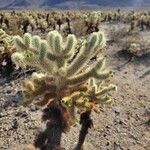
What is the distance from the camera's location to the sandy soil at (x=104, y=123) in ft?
25.4

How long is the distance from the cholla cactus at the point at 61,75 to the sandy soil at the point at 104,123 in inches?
41.0

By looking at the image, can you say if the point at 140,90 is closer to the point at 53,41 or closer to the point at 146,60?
the point at 146,60

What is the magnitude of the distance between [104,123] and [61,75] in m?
2.59

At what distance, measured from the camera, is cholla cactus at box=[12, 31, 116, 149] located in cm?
621

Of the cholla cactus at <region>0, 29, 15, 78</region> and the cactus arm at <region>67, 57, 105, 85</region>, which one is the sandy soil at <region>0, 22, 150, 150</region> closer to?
the cholla cactus at <region>0, 29, 15, 78</region>

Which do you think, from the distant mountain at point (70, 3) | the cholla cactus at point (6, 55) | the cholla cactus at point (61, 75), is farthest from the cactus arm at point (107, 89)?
the distant mountain at point (70, 3)

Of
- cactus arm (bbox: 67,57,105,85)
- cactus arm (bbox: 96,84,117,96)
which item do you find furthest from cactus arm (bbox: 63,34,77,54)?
cactus arm (bbox: 96,84,117,96)

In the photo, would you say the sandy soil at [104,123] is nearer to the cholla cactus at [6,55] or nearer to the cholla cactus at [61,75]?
the cholla cactus at [6,55]

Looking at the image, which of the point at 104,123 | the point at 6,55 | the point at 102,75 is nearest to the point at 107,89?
the point at 102,75

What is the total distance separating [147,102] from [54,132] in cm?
373

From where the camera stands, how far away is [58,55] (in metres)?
6.27

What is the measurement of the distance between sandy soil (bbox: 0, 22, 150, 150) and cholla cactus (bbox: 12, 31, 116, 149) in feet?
3.42

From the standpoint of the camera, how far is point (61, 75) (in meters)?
6.42

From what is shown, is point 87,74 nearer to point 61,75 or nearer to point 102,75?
point 102,75
